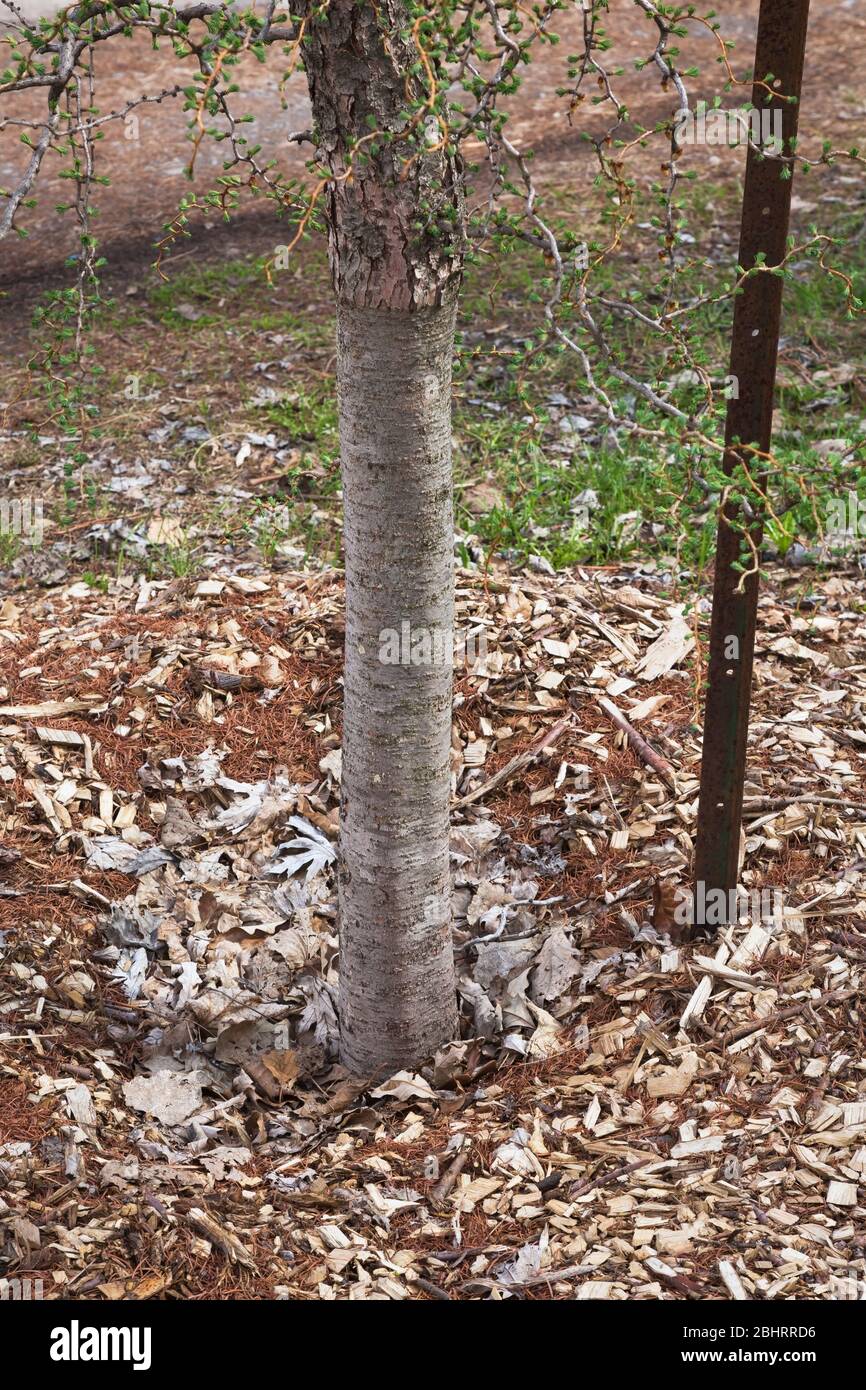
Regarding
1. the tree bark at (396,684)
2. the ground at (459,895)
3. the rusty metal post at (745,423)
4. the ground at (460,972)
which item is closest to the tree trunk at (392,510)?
the tree bark at (396,684)

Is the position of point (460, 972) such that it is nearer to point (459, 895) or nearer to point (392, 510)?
point (459, 895)

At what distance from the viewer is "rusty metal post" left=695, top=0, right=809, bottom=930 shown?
3.01 meters

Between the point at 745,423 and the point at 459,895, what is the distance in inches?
81.4

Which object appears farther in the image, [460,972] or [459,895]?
[459,895]

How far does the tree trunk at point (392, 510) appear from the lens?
2.70 m

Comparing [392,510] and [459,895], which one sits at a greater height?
[392,510]

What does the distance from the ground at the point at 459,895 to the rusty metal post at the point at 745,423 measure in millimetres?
196

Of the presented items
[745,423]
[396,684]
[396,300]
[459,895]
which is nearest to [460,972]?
[459,895]

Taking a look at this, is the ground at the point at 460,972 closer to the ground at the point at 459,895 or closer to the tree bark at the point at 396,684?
the ground at the point at 459,895

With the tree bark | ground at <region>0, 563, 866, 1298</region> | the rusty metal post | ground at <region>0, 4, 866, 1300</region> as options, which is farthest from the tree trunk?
the rusty metal post

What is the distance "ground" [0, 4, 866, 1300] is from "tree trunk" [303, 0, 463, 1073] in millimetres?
205

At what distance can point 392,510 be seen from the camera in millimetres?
3090

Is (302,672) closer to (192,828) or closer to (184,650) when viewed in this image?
(184,650)

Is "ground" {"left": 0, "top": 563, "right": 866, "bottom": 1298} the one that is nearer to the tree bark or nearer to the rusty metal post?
the tree bark
